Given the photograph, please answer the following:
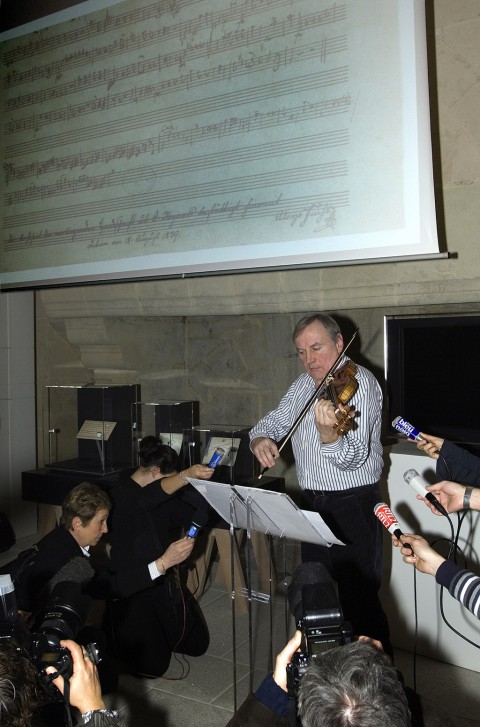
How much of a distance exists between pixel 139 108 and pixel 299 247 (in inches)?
45.5

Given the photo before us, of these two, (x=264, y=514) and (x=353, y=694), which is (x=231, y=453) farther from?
(x=353, y=694)

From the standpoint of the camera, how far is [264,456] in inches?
102

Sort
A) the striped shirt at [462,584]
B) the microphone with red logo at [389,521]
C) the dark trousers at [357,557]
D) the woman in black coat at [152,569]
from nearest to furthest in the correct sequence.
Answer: the striped shirt at [462,584]
the microphone with red logo at [389,521]
the dark trousers at [357,557]
the woman in black coat at [152,569]

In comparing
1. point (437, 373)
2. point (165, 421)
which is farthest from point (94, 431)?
point (437, 373)

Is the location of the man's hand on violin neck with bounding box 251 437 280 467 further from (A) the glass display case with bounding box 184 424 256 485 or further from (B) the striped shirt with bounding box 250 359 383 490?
(A) the glass display case with bounding box 184 424 256 485

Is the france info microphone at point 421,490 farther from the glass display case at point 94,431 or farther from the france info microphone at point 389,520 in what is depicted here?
the glass display case at point 94,431

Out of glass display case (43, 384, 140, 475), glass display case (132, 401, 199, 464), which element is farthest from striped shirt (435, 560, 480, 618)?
glass display case (43, 384, 140, 475)

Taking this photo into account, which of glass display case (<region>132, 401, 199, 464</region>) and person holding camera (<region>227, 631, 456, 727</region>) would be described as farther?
glass display case (<region>132, 401, 199, 464</region>)

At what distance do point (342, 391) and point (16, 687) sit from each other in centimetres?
159

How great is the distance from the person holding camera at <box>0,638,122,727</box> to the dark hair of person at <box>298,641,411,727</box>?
0.43 m

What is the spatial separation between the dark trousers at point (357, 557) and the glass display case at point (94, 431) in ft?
6.88

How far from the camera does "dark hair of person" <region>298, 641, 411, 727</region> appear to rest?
1.00 meters

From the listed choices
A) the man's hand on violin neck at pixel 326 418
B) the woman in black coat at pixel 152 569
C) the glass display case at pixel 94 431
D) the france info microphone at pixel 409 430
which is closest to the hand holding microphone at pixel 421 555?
the france info microphone at pixel 409 430

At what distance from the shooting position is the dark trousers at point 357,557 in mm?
2520
